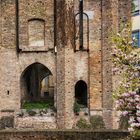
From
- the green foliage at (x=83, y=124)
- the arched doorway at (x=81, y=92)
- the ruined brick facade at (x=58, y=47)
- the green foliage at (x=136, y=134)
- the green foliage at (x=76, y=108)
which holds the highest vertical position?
the ruined brick facade at (x=58, y=47)

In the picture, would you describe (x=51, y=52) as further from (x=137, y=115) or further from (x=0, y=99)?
(x=137, y=115)

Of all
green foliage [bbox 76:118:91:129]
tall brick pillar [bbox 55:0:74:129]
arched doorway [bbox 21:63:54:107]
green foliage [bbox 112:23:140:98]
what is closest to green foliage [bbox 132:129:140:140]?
green foliage [bbox 112:23:140:98]

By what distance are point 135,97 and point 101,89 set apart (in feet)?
70.0

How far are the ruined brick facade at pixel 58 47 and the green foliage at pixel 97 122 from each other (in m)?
0.23

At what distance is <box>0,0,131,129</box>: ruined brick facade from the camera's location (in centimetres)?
3628

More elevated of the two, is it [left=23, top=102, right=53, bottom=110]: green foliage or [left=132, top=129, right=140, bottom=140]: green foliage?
[left=23, top=102, right=53, bottom=110]: green foliage

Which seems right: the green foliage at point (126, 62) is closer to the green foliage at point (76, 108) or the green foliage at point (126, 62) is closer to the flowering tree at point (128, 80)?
the flowering tree at point (128, 80)

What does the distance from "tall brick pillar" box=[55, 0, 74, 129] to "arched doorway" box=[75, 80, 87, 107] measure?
1.79m

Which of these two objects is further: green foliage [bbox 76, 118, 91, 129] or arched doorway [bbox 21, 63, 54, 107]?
arched doorway [bbox 21, 63, 54, 107]

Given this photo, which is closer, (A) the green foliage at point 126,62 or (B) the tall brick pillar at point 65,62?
(A) the green foliage at point 126,62

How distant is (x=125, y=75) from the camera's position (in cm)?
1594

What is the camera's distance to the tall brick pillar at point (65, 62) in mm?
35844

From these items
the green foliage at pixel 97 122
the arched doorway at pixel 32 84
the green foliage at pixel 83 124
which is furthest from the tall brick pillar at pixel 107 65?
the arched doorway at pixel 32 84

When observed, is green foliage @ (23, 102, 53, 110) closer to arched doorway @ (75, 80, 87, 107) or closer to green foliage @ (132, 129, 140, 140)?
arched doorway @ (75, 80, 87, 107)
